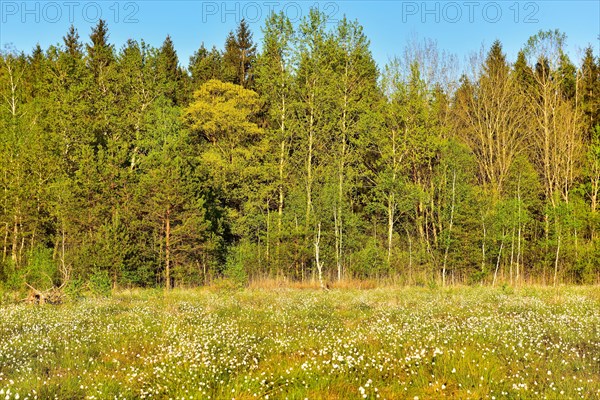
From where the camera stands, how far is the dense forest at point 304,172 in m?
27.8

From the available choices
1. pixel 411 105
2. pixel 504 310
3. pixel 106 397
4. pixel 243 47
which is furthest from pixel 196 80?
pixel 106 397

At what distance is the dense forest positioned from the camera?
27781 mm

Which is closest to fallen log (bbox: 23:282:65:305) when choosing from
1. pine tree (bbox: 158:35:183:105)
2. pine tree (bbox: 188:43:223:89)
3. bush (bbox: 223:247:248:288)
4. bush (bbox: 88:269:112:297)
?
bush (bbox: 88:269:112:297)

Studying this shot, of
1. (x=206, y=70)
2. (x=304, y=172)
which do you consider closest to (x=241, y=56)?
(x=206, y=70)

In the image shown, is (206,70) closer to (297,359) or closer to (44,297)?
(44,297)

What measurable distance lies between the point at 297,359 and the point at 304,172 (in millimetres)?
26568

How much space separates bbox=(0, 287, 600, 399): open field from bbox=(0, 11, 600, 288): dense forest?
1608 centimetres

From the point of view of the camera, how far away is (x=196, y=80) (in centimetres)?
4769

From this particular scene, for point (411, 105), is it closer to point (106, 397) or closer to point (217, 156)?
point (217, 156)

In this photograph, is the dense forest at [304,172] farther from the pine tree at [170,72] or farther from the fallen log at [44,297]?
the fallen log at [44,297]

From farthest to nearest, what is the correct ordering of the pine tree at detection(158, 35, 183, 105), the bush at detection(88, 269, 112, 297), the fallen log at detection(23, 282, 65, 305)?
the pine tree at detection(158, 35, 183, 105), the bush at detection(88, 269, 112, 297), the fallen log at detection(23, 282, 65, 305)

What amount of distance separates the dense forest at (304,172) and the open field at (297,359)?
633 inches

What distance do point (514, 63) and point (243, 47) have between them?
104 ft

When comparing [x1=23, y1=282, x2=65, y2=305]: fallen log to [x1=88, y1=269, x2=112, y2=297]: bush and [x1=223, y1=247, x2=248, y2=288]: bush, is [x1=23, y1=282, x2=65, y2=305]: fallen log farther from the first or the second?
[x1=223, y1=247, x2=248, y2=288]: bush
